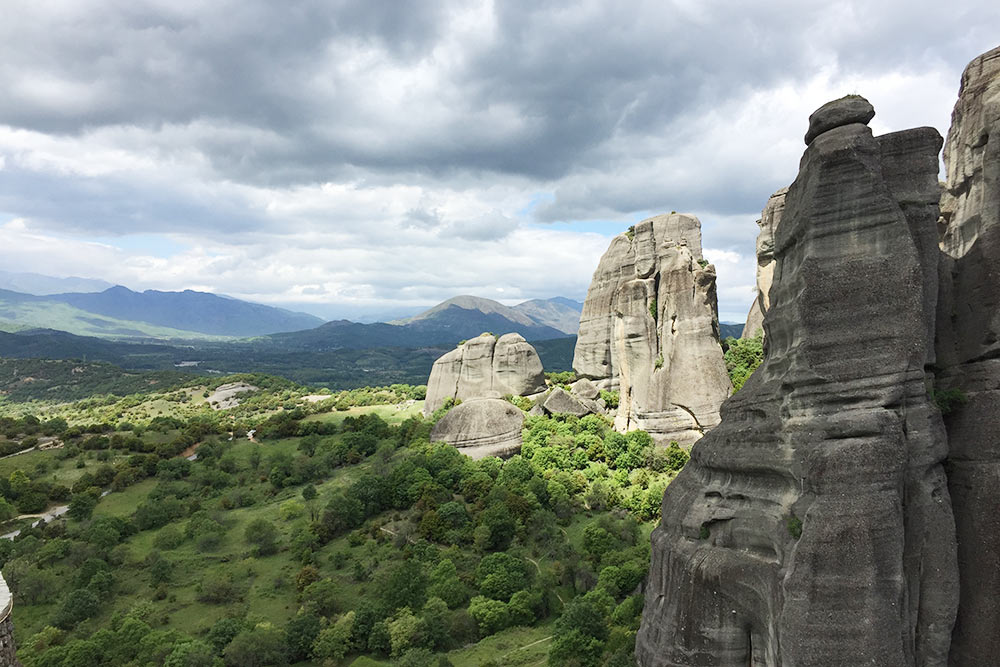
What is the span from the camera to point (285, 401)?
336ft

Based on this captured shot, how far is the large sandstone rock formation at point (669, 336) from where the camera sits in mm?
40812

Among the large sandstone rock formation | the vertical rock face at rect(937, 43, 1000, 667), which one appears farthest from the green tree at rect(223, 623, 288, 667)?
the large sandstone rock formation

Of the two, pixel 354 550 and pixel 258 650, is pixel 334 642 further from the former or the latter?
pixel 354 550

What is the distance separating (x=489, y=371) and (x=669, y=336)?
86.1ft

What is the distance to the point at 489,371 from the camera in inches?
2490

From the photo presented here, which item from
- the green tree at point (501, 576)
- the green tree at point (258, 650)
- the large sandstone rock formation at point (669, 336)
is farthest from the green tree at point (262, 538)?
the large sandstone rock formation at point (669, 336)

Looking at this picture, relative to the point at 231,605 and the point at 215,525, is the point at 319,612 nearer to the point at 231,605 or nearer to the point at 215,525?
the point at 231,605

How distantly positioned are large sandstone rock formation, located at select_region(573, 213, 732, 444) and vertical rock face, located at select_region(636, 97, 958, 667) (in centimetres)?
2706

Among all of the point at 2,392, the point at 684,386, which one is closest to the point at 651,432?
the point at 684,386

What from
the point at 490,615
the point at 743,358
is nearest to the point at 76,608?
the point at 490,615

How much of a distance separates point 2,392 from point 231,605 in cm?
15745

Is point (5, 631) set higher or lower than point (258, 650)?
higher

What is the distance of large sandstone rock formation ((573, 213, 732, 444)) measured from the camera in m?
40.8

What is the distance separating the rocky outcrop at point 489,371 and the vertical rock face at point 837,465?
154 ft
